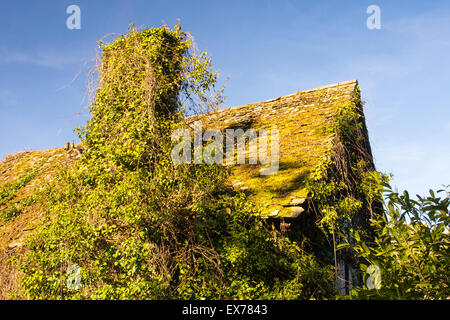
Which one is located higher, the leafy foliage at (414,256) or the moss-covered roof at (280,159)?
the moss-covered roof at (280,159)

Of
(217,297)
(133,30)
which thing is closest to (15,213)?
(133,30)

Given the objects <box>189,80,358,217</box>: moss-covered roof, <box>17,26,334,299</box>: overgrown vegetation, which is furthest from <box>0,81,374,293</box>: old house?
<box>17,26,334,299</box>: overgrown vegetation

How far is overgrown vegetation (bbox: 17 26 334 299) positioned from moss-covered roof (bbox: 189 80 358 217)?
516 millimetres

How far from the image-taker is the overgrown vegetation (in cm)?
515

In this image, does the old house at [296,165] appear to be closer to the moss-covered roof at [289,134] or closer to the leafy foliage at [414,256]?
the moss-covered roof at [289,134]

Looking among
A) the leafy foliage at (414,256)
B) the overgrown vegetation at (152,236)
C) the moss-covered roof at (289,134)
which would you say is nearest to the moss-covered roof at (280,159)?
the moss-covered roof at (289,134)

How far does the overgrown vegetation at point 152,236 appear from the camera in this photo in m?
5.15

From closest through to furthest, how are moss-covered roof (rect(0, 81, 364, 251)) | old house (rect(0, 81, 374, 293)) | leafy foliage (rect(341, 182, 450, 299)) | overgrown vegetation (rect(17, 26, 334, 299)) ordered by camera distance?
leafy foliage (rect(341, 182, 450, 299)) → overgrown vegetation (rect(17, 26, 334, 299)) → old house (rect(0, 81, 374, 293)) → moss-covered roof (rect(0, 81, 364, 251))

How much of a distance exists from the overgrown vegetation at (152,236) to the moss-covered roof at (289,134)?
1.69 ft

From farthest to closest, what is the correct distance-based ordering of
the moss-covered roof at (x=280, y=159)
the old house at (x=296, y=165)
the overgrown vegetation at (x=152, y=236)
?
the moss-covered roof at (x=280, y=159)
the old house at (x=296, y=165)
the overgrown vegetation at (x=152, y=236)

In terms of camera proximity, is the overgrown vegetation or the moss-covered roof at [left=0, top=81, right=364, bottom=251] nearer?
the overgrown vegetation

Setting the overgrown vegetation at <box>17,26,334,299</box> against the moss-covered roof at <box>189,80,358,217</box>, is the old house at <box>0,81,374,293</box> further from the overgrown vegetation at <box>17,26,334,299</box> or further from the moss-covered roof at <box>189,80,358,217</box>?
the overgrown vegetation at <box>17,26,334,299</box>
